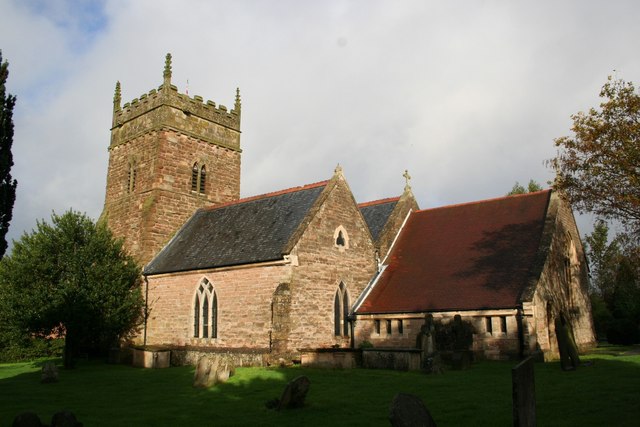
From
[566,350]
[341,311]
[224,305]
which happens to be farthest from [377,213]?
[566,350]

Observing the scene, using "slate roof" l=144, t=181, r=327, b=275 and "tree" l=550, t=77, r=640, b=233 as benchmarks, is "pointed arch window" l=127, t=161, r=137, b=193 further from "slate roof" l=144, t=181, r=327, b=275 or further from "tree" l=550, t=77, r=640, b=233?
"tree" l=550, t=77, r=640, b=233

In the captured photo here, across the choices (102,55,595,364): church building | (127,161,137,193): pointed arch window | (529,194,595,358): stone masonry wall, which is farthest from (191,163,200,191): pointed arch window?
(529,194,595,358): stone masonry wall

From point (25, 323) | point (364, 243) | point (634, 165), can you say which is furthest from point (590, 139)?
point (25, 323)

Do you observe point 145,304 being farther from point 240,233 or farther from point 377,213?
point 377,213

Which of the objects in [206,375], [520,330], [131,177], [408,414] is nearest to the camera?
[408,414]

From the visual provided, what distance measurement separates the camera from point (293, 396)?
491 inches

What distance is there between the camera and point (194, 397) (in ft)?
49.0

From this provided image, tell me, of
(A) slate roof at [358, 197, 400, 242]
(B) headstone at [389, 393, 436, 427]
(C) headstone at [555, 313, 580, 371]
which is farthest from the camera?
(A) slate roof at [358, 197, 400, 242]

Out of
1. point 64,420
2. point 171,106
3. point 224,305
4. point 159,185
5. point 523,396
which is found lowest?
point 64,420

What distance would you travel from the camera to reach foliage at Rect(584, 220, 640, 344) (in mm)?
21562

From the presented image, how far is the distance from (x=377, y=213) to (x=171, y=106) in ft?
47.5

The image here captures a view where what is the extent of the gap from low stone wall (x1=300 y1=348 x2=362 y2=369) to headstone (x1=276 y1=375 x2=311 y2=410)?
850cm

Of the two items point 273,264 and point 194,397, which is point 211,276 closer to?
point 273,264

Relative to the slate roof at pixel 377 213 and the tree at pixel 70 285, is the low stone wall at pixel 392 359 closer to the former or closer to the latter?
the slate roof at pixel 377 213
